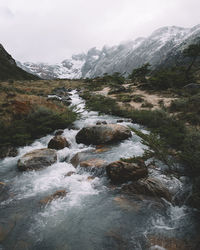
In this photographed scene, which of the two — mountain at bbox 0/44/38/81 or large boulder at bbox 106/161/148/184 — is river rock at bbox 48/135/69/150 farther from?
mountain at bbox 0/44/38/81

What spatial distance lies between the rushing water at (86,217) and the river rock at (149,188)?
213 mm

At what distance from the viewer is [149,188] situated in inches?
185

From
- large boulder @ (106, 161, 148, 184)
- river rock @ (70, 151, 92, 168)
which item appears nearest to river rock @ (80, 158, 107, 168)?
river rock @ (70, 151, 92, 168)

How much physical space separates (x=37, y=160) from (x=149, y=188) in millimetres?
5039

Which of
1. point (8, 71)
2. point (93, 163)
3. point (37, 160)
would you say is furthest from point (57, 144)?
point (8, 71)

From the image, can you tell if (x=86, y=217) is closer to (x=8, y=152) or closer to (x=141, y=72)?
(x=8, y=152)

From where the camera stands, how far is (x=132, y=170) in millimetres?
5129

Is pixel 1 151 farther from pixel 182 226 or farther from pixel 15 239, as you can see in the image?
pixel 182 226

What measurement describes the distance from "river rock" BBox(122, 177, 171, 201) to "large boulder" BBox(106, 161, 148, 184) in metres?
0.23

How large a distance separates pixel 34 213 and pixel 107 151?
4364 mm

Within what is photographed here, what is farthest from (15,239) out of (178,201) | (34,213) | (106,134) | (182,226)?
Result: (106,134)

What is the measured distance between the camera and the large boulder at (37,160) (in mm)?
6562

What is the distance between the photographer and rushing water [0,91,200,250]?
138 inches

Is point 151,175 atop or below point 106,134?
below
